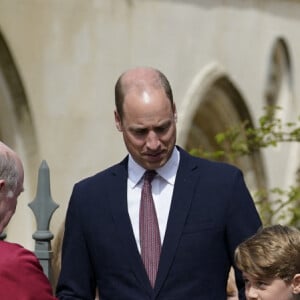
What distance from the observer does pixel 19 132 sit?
33.8 ft

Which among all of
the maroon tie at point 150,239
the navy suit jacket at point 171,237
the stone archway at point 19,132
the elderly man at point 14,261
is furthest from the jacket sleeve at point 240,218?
the stone archway at point 19,132

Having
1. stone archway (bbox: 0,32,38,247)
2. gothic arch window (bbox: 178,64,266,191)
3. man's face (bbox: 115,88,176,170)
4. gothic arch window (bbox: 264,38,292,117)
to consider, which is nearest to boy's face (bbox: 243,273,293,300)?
man's face (bbox: 115,88,176,170)

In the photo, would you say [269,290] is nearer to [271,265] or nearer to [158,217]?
[271,265]

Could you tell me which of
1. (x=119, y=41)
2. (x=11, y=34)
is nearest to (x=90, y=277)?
(x=11, y=34)

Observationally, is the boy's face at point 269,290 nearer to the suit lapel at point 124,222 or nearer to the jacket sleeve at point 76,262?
the suit lapel at point 124,222

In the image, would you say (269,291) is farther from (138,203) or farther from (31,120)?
(31,120)

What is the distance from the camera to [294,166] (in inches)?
658

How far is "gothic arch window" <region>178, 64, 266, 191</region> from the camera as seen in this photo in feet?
44.5

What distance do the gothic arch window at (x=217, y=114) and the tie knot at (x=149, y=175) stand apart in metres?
8.37

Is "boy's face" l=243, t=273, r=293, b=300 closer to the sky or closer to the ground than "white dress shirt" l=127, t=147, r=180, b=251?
closer to the ground

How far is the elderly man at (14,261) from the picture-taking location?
4.13 metres

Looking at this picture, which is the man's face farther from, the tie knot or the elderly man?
the elderly man

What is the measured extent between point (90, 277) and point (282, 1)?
11.2 m

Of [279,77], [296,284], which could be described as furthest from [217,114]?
[296,284]
